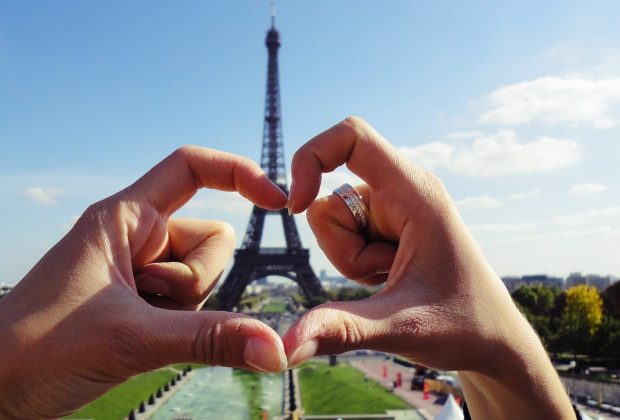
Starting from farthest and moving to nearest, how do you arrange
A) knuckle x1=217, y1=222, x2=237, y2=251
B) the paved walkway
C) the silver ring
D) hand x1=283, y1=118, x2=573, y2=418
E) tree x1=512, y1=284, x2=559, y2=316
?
1. tree x1=512, y1=284, x2=559, y2=316
2. the paved walkway
3. knuckle x1=217, y1=222, x2=237, y2=251
4. the silver ring
5. hand x1=283, y1=118, x2=573, y2=418

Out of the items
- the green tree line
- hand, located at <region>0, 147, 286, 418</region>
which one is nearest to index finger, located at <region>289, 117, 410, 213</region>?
hand, located at <region>0, 147, 286, 418</region>

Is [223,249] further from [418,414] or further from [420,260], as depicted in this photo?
[418,414]

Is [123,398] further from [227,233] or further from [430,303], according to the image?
[430,303]

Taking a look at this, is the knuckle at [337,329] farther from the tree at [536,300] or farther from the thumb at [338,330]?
the tree at [536,300]

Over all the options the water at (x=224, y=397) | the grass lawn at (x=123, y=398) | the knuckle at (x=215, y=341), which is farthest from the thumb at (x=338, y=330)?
the water at (x=224, y=397)

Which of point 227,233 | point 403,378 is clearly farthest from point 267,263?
point 227,233

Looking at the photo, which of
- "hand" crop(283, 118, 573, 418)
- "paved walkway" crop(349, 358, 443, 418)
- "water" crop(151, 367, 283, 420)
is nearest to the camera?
"hand" crop(283, 118, 573, 418)

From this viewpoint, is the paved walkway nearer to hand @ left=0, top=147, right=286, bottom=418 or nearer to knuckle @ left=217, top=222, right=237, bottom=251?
knuckle @ left=217, top=222, right=237, bottom=251
